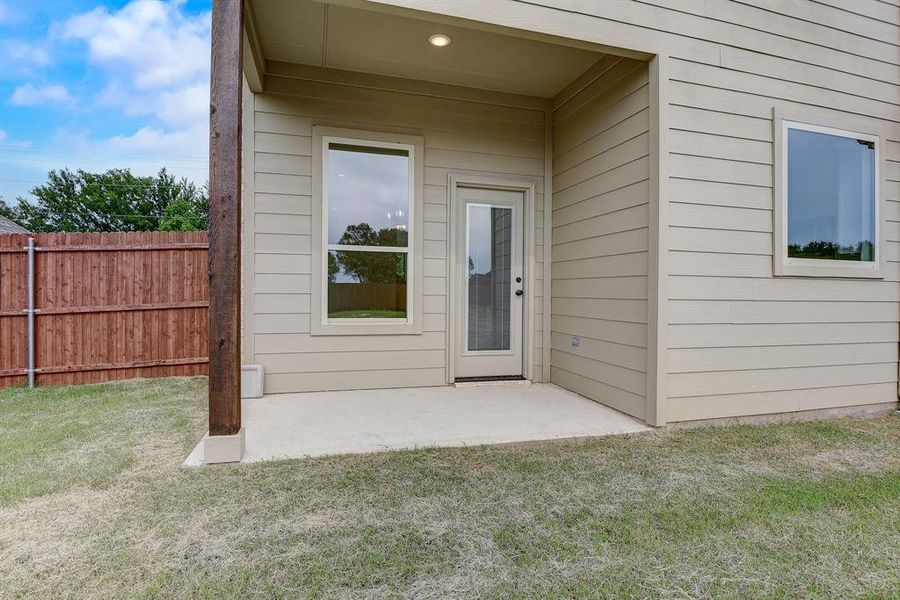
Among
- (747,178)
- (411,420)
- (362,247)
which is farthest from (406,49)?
(411,420)

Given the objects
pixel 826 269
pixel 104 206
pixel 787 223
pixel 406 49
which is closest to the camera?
pixel 787 223

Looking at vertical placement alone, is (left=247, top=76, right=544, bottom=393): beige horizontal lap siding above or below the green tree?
below

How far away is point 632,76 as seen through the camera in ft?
11.3

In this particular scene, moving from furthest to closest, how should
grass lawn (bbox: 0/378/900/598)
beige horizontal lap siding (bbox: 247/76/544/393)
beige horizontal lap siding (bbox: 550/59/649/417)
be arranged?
1. beige horizontal lap siding (bbox: 247/76/544/393)
2. beige horizontal lap siding (bbox: 550/59/649/417)
3. grass lawn (bbox: 0/378/900/598)

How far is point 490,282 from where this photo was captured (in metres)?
4.66

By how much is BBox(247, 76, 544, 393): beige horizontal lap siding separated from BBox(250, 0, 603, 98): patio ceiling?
271mm

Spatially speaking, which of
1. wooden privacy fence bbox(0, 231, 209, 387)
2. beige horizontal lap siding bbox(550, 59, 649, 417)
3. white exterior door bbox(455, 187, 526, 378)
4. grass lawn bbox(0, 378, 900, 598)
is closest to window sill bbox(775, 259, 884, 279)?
beige horizontal lap siding bbox(550, 59, 649, 417)

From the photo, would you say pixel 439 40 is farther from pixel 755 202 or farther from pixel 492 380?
pixel 492 380

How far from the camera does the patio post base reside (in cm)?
243

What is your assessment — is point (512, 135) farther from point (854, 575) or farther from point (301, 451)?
point (854, 575)

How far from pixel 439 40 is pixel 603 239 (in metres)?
2.15

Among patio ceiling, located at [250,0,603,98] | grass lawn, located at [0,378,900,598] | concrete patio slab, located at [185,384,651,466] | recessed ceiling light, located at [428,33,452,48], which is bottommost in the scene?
grass lawn, located at [0,378,900,598]

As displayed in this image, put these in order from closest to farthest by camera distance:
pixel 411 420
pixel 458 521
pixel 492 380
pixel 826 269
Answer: pixel 458 521, pixel 411 420, pixel 826 269, pixel 492 380

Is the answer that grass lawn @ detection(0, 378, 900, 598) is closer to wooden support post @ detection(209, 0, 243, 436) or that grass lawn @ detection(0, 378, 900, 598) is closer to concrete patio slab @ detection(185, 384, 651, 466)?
concrete patio slab @ detection(185, 384, 651, 466)
